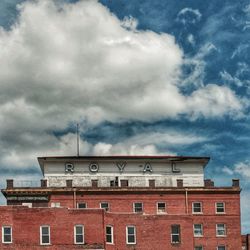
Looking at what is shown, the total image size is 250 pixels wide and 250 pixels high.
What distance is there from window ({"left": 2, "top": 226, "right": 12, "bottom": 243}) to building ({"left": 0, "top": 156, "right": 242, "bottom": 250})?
2484 mm

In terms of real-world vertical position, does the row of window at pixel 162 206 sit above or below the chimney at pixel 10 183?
below

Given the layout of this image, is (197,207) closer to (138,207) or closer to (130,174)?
(138,207)

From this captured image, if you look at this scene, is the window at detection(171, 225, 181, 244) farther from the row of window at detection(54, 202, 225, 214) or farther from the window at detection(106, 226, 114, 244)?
the row of window at detection(54, 202, 225, 214)

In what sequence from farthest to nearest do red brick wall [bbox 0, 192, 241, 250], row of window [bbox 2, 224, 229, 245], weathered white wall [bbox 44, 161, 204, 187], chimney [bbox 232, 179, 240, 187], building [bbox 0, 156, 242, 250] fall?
weathered white wall [bbox 44, 161, 204, 187] → chimney [bbox 232, 179, 240, 187] → building [bbox 0, 156, 242, 250] → red brick wall [bbox 0, 192, 241, 250] → row of window [bbox 2, 224, 229, 245]

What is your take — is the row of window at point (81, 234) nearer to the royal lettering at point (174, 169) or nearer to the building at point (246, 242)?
the royal lettering at point (174, 169)

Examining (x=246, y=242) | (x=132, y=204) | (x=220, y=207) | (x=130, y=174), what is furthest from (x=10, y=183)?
(x=246, y=242)

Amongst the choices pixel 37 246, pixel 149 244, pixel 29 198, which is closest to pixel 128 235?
pixel 149 244

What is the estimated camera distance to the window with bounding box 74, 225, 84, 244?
62281 mm

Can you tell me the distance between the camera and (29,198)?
76562mm

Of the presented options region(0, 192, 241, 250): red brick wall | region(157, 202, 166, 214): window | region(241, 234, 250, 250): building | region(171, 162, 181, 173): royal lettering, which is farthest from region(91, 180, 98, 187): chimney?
region(241, 234, 250, 250): building

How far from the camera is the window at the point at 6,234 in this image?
200ft

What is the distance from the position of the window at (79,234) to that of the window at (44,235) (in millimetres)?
2725

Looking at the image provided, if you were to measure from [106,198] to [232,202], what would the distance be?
16.2 metres

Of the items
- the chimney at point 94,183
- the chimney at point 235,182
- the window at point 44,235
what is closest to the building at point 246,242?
the chimney at point 235,182
